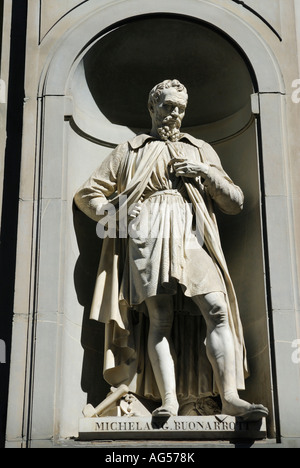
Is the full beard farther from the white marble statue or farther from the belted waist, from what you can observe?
the belted waist

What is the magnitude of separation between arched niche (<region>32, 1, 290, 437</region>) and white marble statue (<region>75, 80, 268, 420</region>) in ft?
0.86

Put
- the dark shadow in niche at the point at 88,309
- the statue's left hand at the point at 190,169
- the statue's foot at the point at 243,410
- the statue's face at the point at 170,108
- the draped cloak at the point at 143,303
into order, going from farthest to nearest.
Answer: the statue's face at the point at 170,108 → the dark shadow in niche at the point at 88,309 → the statue's left hand at the point at 190,169 → the draped cloak at the point at 143,303 → the statue's foot at the point at 243,410

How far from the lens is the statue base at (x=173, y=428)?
8805 mm

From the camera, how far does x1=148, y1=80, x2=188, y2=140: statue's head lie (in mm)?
10078

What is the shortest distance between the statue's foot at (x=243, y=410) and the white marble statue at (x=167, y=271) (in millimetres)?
14

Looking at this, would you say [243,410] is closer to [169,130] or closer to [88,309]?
[88,309]

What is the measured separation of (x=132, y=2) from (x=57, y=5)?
724mm

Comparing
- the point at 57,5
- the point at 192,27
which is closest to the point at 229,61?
the point at 192,27

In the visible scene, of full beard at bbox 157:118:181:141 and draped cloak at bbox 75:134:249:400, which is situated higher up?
full beard at bbox 157:118:181:141

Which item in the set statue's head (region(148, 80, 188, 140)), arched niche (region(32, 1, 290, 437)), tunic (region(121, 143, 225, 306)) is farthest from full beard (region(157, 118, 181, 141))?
arched niche (region(32, 1, 290, 437))

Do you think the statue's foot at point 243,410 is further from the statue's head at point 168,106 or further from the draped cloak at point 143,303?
the statue's head at point 168,106

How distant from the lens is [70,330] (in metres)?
9.63

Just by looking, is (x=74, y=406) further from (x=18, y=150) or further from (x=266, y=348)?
(x=18, y=150)

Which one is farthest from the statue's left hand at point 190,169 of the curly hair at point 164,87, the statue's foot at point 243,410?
the statue's foot at point 243,410
